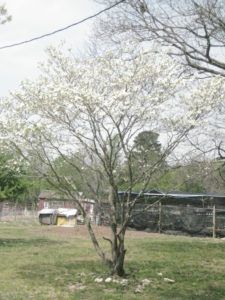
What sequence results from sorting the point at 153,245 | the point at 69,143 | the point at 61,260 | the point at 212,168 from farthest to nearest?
the point at 153,245, the point at 212,168, the point at 61,260, the point at 69,143

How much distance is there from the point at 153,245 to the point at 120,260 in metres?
9.43

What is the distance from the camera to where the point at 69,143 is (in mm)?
12609

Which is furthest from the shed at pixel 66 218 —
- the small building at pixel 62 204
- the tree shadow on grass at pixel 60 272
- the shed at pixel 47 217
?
the tree shadow on grass at pixel 60 272

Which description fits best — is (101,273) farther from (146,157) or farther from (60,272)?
(146,157)

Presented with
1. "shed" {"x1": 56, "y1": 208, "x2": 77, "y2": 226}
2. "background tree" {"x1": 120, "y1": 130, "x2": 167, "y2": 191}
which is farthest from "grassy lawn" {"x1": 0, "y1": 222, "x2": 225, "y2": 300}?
"shed" {"x1": 56, "y1": 208, "x2": 77, "y2": 226}

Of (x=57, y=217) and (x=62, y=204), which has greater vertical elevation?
(x=62, y=204)

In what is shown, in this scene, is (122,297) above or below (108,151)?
below

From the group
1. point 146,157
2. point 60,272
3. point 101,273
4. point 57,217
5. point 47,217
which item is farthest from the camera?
point 47,217

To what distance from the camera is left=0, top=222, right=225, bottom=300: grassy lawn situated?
33.9 ft

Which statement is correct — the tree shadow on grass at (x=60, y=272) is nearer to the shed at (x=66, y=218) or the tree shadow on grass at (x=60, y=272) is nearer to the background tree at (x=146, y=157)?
the background tree at (x=146, y=157)

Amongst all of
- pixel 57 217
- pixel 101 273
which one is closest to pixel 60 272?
pixel 101 273

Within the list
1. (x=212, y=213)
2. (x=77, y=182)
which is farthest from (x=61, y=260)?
(x=212, y=213)

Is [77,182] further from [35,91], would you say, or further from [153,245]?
[153,245]

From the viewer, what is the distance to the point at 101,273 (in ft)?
40.8
